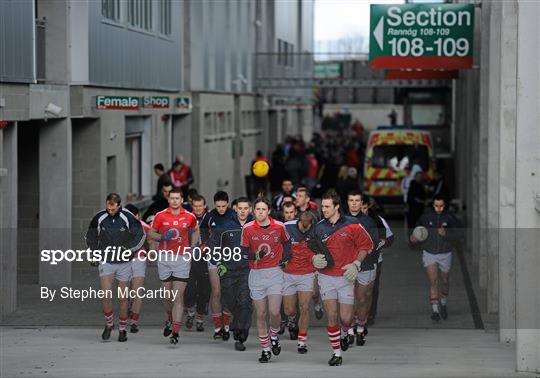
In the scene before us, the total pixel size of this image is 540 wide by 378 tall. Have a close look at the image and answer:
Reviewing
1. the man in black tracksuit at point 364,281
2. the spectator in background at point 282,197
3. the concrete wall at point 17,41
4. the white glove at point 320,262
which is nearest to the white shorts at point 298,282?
the white glove at point 320,262

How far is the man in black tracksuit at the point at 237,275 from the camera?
14.6m

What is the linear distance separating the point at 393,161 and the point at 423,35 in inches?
485

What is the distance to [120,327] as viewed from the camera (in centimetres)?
1512

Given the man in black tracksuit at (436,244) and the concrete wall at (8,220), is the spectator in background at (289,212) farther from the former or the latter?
the concrete wall at (8,220)

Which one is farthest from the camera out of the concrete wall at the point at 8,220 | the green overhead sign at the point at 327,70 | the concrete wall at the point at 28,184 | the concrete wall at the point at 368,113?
the concrete wall at the point at 368,113

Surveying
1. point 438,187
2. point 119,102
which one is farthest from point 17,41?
point 438,187

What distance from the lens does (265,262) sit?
1370 centimetres

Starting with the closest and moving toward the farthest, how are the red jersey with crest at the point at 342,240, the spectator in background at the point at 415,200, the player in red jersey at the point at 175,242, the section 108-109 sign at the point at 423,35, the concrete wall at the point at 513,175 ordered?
the concrete wall at the point at 513,175
the red jersey with crest at the point at 342,240
the player in red jersey at the point at 175,242
the section 108-109 sign at the point at 423,35
the spectator in background at the point at 415,200

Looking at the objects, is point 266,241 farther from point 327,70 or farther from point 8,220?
point 327,70

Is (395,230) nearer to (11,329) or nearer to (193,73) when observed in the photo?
(193,73)

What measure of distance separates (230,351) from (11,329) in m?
3.16

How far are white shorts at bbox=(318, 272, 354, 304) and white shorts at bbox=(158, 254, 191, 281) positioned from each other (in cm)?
197

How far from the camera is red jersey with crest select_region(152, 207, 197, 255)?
15.0 m

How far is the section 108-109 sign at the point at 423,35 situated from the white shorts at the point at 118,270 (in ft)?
28.5
